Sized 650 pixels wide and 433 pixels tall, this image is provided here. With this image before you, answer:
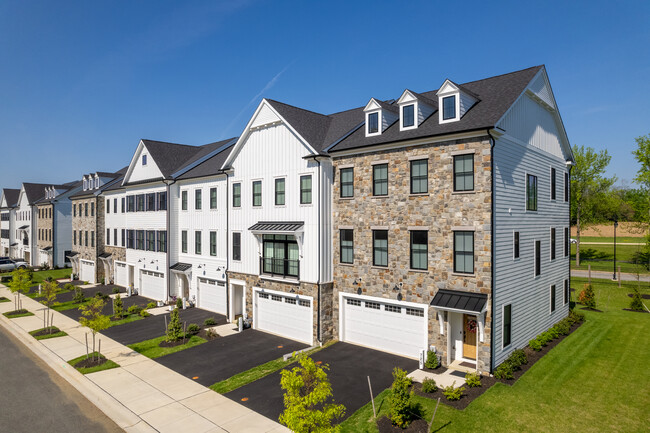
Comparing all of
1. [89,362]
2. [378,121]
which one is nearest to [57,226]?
[89,362]

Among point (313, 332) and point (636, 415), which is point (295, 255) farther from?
point (636, 415)

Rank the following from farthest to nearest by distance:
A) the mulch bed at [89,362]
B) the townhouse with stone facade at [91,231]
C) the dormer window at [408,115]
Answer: the townhouse with stone facade at [91,231] < the dormer window at [408,115] < the mulch bed at [89,362]

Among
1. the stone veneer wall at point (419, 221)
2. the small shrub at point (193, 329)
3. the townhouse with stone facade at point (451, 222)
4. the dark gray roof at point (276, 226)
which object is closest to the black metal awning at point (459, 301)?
the townhouse with stone facade at point (451, 222)

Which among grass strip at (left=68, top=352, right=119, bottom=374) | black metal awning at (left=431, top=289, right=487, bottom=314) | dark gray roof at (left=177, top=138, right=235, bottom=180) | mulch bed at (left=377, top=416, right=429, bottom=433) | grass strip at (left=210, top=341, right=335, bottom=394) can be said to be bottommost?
grass strip at (left=68, top=352, right=119, bottom=374)

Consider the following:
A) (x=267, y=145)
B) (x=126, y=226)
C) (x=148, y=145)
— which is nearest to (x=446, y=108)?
(x=267, y=145)

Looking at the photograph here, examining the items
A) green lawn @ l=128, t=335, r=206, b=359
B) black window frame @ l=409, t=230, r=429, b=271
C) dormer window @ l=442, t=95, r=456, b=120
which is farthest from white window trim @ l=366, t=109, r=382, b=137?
green lawn @ l=128, t=335, r=206, b=359

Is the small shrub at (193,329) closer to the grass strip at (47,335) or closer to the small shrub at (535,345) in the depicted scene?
the grass strip at (47,335)

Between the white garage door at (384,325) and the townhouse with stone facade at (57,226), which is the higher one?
the townhouse with stone facade at (57,226)

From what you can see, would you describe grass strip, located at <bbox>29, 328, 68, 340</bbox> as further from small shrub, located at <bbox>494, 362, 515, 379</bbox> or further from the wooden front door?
small shrub, located at <bbox>494, 362, 515, 379</bbox>

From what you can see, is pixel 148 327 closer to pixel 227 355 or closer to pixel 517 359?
pixel 227 355
